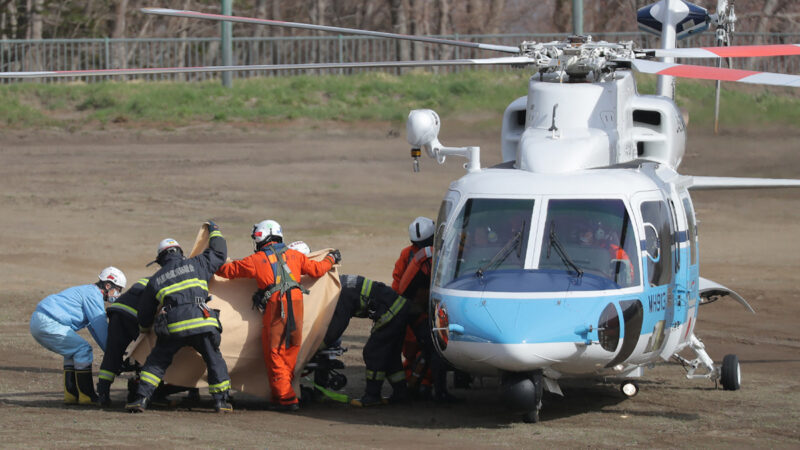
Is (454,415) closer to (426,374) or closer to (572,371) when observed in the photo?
A: (426,374)

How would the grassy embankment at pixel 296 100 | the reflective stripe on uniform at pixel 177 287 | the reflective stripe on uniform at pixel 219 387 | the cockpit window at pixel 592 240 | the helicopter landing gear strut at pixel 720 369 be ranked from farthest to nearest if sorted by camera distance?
the grassy embankment at pixel 296 100 → the helicopter landing gear strut at pixel 720 369 → the reflective stripe on uniform at pixel 219 387 → the reflective stripe on uniform at pixel 177 287 → the cockpit window at pixel 592 240

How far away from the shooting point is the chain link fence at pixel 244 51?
3228cm

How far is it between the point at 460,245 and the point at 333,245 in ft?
37.2

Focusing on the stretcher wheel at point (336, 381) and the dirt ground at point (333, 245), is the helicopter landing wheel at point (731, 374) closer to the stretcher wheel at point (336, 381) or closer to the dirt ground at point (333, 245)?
the dirt ground at point (333, 245)

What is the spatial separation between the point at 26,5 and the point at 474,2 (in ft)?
57.0

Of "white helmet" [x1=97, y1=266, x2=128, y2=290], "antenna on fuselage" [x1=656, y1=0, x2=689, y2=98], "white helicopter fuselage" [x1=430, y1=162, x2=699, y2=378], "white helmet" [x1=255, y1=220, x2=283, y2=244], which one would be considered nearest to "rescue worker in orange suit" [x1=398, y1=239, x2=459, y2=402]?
"white helicopter fuselage" [x1=430, y1=162, x2=699, y2=378]

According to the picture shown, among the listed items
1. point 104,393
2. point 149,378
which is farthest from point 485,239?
point 104,393

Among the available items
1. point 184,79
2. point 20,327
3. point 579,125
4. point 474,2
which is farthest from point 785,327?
point 474,2

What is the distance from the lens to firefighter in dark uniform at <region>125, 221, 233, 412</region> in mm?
10438

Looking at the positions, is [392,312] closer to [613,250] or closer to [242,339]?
[242,339]

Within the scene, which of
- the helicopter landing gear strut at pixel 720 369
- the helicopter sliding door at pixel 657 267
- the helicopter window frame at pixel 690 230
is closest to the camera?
the helicopter sliding door at pixel 657 267

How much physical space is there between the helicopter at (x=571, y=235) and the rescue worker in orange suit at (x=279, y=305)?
54.7 inches

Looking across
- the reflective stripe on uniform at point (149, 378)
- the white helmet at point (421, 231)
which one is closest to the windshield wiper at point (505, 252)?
the white helmet at point (421, 231)

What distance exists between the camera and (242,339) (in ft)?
36.2
